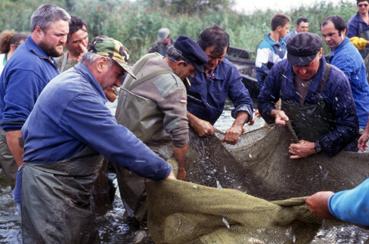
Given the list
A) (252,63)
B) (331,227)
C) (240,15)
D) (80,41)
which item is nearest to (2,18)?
(240,15)

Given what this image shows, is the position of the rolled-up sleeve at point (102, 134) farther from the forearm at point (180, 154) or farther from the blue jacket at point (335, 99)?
the blue jacket at point (335, 99)

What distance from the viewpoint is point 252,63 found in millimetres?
15516

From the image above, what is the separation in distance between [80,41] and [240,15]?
2354cm

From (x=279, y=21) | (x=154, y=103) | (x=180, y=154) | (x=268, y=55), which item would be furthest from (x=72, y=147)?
(x=279, y=21)

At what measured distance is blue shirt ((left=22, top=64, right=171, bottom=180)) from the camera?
367cm

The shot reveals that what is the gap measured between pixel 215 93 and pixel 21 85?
2.10 meters

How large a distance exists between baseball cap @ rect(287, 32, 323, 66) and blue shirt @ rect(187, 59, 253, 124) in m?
0.94

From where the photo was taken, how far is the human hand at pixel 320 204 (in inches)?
125

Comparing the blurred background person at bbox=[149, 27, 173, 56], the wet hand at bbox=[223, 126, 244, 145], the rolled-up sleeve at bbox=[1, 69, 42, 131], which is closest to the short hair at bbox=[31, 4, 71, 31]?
the rolled-up sleeve at bbox=[1, 69, 42, 131]

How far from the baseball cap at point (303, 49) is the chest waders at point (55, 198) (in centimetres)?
208

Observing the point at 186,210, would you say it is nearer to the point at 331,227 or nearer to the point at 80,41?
the point at 331,227

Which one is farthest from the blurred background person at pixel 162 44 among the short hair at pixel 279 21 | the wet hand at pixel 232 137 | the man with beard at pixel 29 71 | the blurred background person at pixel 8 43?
the man with beard at pixel 29 71

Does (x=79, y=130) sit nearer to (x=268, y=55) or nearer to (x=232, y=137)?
(x=232, y=137)

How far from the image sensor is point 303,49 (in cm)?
498
